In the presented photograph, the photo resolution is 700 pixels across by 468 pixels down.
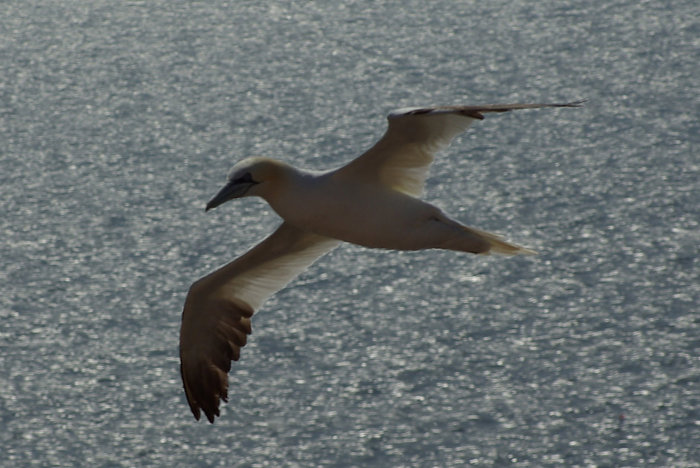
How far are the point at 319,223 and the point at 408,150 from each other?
78 centimetres

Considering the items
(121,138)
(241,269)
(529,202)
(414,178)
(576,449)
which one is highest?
(414,178)

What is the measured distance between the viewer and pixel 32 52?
18.4 metres

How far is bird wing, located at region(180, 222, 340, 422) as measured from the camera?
23.7 ft

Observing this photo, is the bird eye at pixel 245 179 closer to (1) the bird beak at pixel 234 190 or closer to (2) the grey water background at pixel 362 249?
(1) the bird beak at pixel 234 190

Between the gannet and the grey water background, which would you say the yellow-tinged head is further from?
the grey water background

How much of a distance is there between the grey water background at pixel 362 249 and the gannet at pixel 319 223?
3732mm

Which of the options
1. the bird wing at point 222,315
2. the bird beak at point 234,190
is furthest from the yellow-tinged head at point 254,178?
the bird wing at point 222,315

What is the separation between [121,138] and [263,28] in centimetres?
411

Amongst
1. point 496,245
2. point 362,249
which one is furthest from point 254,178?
point 362,249

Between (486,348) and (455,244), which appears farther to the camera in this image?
(486,348)

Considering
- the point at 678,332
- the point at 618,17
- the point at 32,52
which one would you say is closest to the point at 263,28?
the point at 32,52

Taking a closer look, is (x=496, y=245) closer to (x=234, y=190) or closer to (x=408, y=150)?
(x=408, y=150)

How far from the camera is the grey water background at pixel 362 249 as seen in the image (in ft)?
36.8

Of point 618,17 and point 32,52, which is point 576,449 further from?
point 32,52
